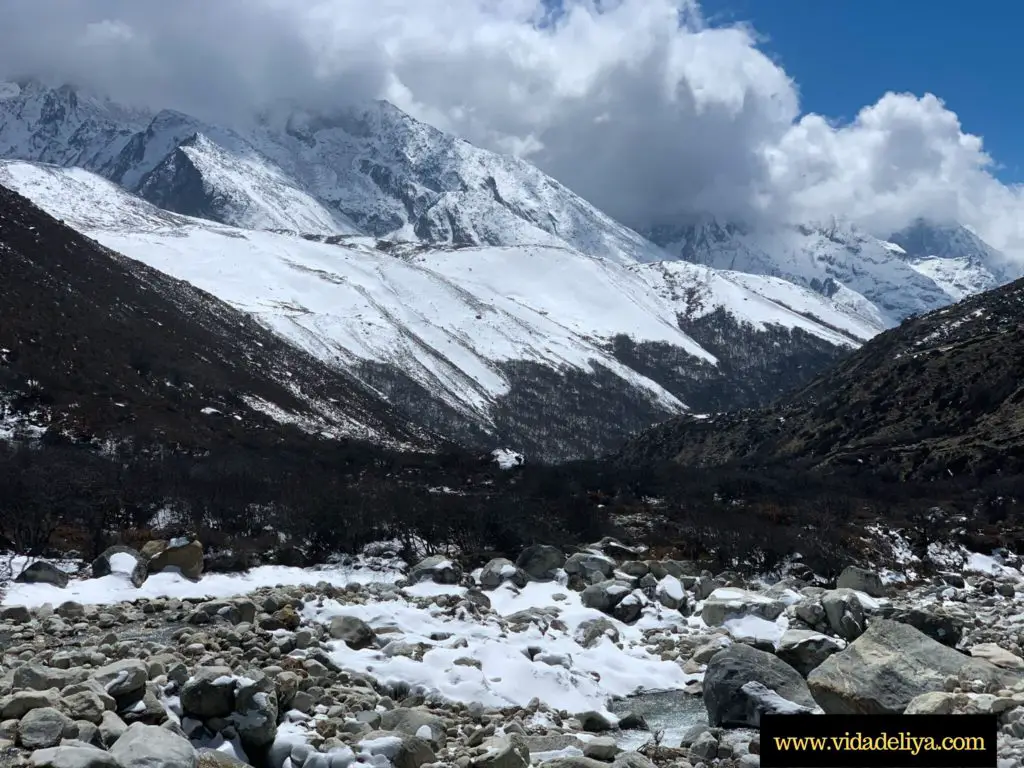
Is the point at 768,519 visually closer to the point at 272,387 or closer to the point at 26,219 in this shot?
the point at 272,387

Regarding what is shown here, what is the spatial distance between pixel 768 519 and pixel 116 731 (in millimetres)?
37411

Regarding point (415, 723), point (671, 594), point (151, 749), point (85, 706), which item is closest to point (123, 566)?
point (415, 723)

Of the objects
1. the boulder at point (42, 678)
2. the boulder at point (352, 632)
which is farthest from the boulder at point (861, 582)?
the boulder at point (42, 678)

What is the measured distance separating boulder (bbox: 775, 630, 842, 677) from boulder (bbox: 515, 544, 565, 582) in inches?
407

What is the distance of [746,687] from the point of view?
16047 mm

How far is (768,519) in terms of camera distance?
4356 centimetres

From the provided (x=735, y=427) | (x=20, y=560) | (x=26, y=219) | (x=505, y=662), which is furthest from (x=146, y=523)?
(x=26, y=219)

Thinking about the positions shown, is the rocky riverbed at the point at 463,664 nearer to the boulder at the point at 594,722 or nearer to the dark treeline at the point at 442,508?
the boulder at the point at 594,722

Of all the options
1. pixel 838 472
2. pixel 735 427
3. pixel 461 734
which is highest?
pixel 735 427

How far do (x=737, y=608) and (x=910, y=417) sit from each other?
67.9 meters

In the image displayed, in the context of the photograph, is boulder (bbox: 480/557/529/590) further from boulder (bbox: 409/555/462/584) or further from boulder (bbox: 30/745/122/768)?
boulder (bbox: 30/745/122/768)

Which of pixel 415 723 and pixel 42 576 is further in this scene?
pixel 42 576

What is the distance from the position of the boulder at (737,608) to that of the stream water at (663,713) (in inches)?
213

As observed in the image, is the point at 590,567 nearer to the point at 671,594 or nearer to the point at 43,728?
the point at 671,594
